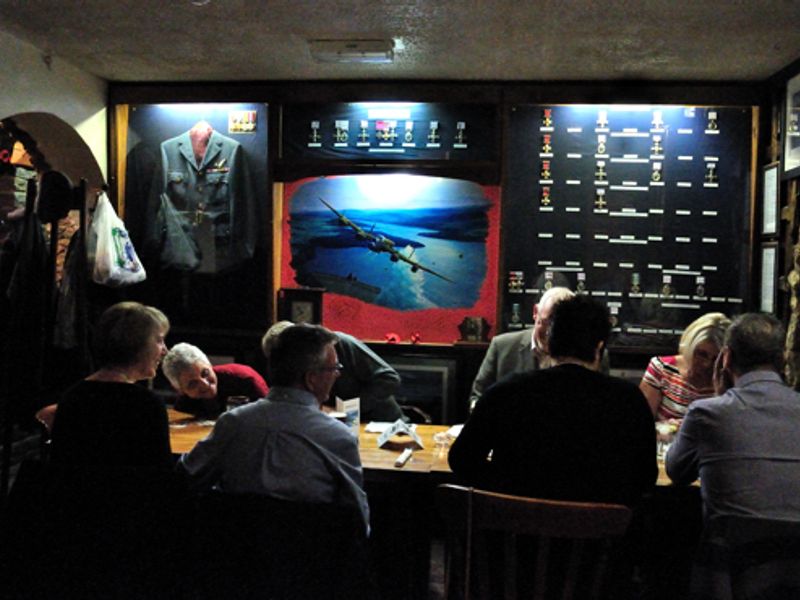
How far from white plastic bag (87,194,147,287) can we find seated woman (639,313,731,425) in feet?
10.4

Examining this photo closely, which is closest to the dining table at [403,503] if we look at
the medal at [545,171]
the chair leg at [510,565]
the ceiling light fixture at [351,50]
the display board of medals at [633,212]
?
the chair leg at [510,565]

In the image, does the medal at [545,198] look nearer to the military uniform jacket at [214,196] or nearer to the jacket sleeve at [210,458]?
the military uniform jacket at [214,196]

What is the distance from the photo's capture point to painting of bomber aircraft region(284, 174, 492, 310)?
491 centimetres

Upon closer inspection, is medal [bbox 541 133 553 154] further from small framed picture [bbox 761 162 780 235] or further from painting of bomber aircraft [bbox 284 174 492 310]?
small framed picture [bbox 761 162 780 235]

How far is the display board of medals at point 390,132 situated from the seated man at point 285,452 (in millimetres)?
3059

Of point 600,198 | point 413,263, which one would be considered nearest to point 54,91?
point 413,263

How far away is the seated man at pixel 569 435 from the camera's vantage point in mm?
1926

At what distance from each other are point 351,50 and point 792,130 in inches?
102

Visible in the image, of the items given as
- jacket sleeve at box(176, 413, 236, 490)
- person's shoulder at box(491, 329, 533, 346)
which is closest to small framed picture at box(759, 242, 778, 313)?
person's shoulder at box(491, 329, 533, 346)

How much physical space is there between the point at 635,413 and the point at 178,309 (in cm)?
382

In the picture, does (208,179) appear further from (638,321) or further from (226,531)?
(226,531)

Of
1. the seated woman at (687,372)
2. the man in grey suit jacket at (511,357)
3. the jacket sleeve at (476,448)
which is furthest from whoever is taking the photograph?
the man in grey suit jacket at (511,357)

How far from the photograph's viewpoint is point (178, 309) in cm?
508

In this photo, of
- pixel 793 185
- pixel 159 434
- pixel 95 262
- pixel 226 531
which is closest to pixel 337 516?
pixel 226 531
